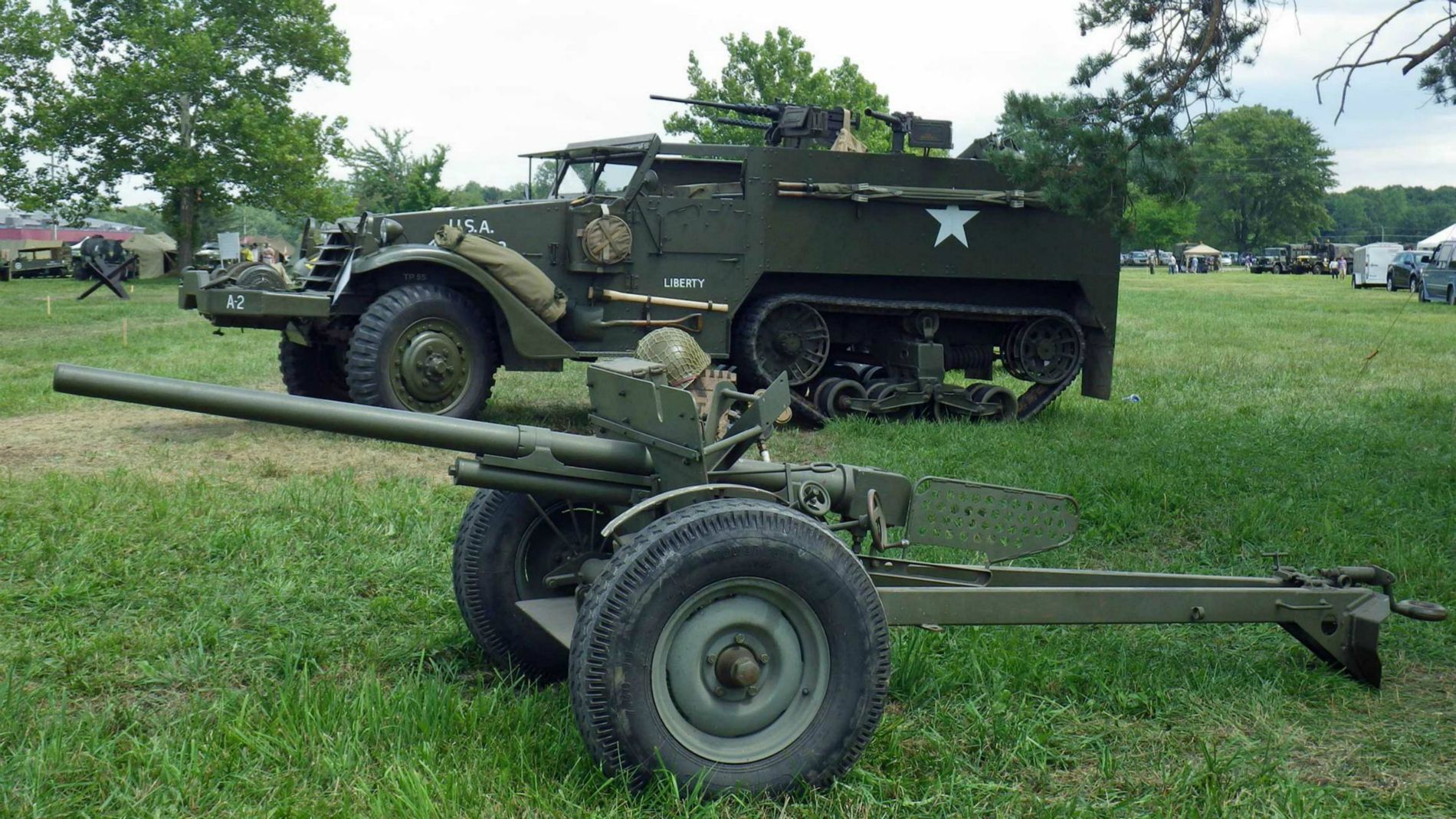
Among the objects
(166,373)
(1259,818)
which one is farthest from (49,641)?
(166,373)

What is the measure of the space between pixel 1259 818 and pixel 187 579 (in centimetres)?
377

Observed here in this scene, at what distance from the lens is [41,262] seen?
35750mm

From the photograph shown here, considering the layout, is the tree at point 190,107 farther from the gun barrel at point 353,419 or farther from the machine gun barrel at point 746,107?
the gun barrel at point 353,419

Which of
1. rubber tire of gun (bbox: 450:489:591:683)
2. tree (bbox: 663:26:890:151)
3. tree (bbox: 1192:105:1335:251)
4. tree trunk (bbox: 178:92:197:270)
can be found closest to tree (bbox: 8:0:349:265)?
tree trunk (bbox: 178:92:197:270)

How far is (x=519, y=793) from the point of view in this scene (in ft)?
10.5

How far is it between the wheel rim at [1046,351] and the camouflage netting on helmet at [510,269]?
361cm

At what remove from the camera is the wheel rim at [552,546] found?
4148mm

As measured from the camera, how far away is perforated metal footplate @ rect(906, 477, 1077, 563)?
4.02 meters

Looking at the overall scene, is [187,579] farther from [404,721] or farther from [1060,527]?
[1060,527]

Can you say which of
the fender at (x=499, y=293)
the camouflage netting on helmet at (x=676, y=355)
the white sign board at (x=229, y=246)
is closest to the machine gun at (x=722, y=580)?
the camouflage netting on helmet at (x=676, y=355)

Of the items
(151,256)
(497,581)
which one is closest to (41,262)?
(151,256)

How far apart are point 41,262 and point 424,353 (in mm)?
31445

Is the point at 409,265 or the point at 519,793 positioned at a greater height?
the point at 409,265

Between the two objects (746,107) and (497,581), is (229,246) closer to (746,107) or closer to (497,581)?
(746,107)
